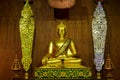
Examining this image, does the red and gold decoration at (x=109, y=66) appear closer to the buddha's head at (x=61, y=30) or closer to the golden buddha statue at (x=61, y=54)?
the golden buddha statue at (x=61, y=54)

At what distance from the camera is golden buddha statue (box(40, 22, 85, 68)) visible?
14.5 ft

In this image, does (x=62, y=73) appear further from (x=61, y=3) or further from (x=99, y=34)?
(x=61, y=3)

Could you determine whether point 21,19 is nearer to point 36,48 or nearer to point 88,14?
point 36,48

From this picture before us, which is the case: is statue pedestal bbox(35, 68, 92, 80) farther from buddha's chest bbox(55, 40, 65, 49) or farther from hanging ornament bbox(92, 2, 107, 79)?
buddha's chest bbox(55, 40, 65, 49)

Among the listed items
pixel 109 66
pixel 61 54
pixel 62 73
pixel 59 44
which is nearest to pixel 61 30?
pixel 59 44

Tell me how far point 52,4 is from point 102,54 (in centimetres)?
109

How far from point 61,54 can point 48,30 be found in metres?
0.55

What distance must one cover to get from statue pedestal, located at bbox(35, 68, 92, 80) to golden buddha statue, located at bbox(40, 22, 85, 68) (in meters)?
0.09

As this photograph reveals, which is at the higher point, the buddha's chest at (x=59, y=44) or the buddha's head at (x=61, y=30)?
the buddha's head at (x=61, y=30)

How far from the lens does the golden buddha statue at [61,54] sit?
4410 mm

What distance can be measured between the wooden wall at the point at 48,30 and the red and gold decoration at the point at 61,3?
0.30 meters

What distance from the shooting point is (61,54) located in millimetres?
4602

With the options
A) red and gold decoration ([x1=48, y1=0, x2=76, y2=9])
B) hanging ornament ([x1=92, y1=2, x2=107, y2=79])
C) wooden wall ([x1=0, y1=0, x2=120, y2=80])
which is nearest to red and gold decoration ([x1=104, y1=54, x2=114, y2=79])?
hanging ornament ([x1=92, y1=2, x2=107, y2=79])

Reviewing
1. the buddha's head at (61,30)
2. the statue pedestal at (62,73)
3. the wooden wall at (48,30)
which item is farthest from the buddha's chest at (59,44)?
the statue pedestal at (62,73)
